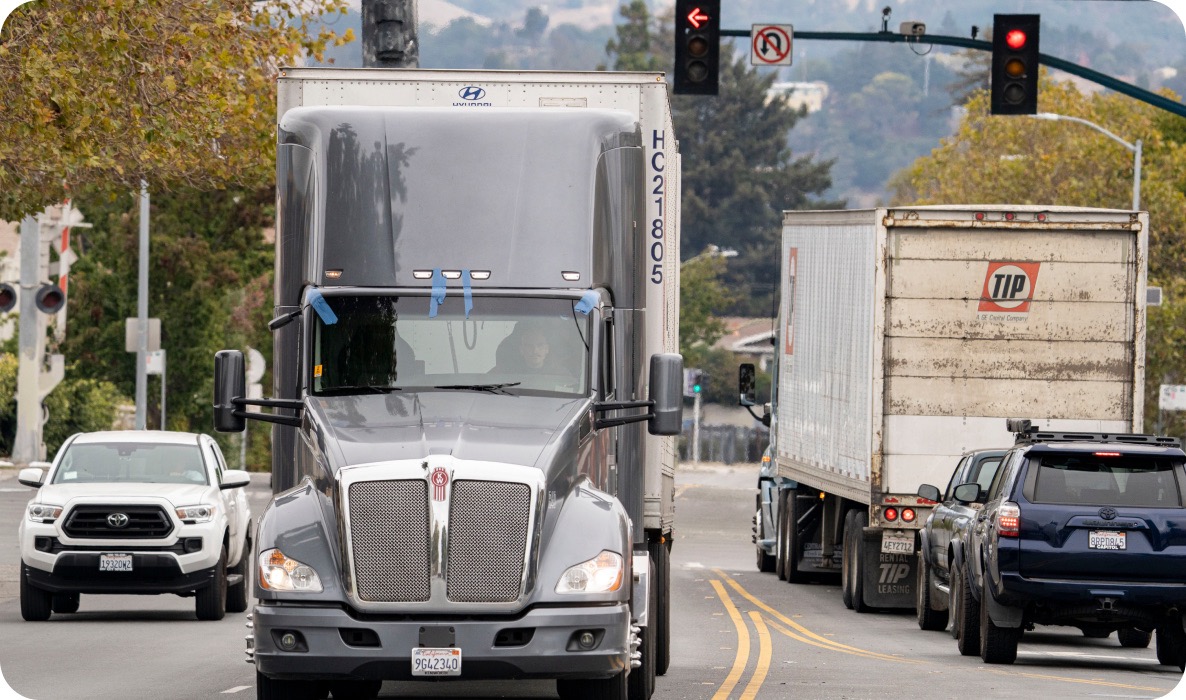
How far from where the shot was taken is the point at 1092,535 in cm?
1720

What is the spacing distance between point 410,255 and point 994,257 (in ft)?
37.9

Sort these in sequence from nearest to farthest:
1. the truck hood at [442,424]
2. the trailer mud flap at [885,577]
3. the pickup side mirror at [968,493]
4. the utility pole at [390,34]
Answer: the truck hood at [442,424] < the pickup side mirror at [968,493] < the utility pole at [390,34] < the trailer mud flap at [885,577]

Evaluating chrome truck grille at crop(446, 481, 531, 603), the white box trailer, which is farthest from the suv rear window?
chrome truck grille at crop(446, 481, 531, 603)

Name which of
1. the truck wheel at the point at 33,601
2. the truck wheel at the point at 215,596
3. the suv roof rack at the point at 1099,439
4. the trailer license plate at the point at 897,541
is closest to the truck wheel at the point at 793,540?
the trailer license plate at the point at 897,541

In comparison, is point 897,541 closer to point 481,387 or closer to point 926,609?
point 926,609

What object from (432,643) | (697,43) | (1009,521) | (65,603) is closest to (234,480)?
(65,603)

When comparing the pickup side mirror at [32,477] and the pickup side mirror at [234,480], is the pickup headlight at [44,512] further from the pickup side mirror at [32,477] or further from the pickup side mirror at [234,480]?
the pickup side mirror at [234,480]

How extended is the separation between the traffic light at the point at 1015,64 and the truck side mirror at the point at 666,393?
14601 millimetres

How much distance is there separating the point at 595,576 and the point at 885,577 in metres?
14.0

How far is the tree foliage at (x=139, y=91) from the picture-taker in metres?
18.2

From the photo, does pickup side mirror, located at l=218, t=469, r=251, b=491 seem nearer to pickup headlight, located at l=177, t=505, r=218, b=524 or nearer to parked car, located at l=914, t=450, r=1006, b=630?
pickup headlight, located at l=177, t=505, r=218, b=524

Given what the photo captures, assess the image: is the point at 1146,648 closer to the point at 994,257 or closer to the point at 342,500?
the point at 994,257

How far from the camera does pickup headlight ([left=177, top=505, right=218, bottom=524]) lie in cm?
2047

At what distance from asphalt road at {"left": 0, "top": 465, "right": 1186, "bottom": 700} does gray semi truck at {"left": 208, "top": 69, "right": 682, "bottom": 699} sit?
1.59 metres
